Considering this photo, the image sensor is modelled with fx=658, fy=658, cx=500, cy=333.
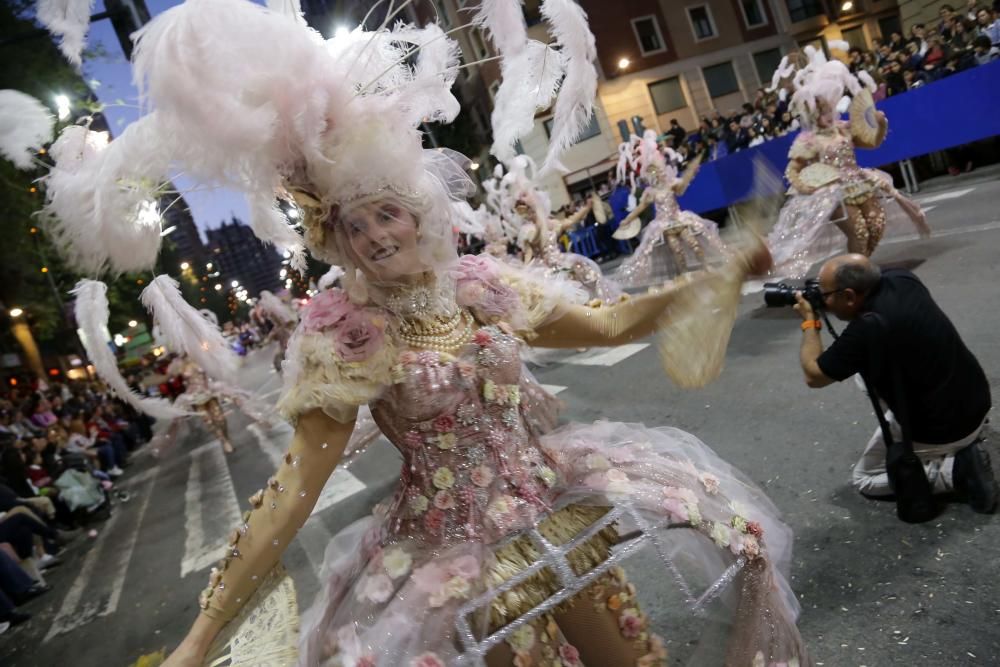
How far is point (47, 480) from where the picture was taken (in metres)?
10.4

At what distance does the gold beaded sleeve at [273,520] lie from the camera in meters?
1.60

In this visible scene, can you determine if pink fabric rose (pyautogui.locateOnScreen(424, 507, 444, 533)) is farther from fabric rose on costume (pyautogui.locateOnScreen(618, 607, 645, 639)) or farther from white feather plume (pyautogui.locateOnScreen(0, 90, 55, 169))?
white feather plume (pyautogui.locateOnScreen(0, 90, 55, 169))

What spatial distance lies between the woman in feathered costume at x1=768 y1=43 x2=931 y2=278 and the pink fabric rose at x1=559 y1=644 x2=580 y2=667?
18.5 feet

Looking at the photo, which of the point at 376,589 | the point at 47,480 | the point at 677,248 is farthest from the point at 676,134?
the point at 376,589

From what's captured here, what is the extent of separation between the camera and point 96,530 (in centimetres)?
984

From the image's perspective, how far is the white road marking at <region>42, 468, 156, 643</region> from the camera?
249 inches

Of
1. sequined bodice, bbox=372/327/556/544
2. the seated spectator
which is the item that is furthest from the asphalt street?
the seated spectator

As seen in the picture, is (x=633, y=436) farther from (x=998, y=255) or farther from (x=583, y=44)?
(x=998, y=255)

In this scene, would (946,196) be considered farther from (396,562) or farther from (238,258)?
(238,258)

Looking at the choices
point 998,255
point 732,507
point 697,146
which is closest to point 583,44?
point 732,507

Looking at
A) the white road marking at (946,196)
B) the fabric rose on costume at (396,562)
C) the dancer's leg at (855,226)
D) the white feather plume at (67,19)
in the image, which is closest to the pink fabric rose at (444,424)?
the fabric rose on costume at (396,562)

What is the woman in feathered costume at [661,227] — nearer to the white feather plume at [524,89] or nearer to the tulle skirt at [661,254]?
the tulle skirt at [661,254]

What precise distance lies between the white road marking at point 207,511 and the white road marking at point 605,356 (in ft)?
14.9

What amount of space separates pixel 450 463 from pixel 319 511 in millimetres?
5158
